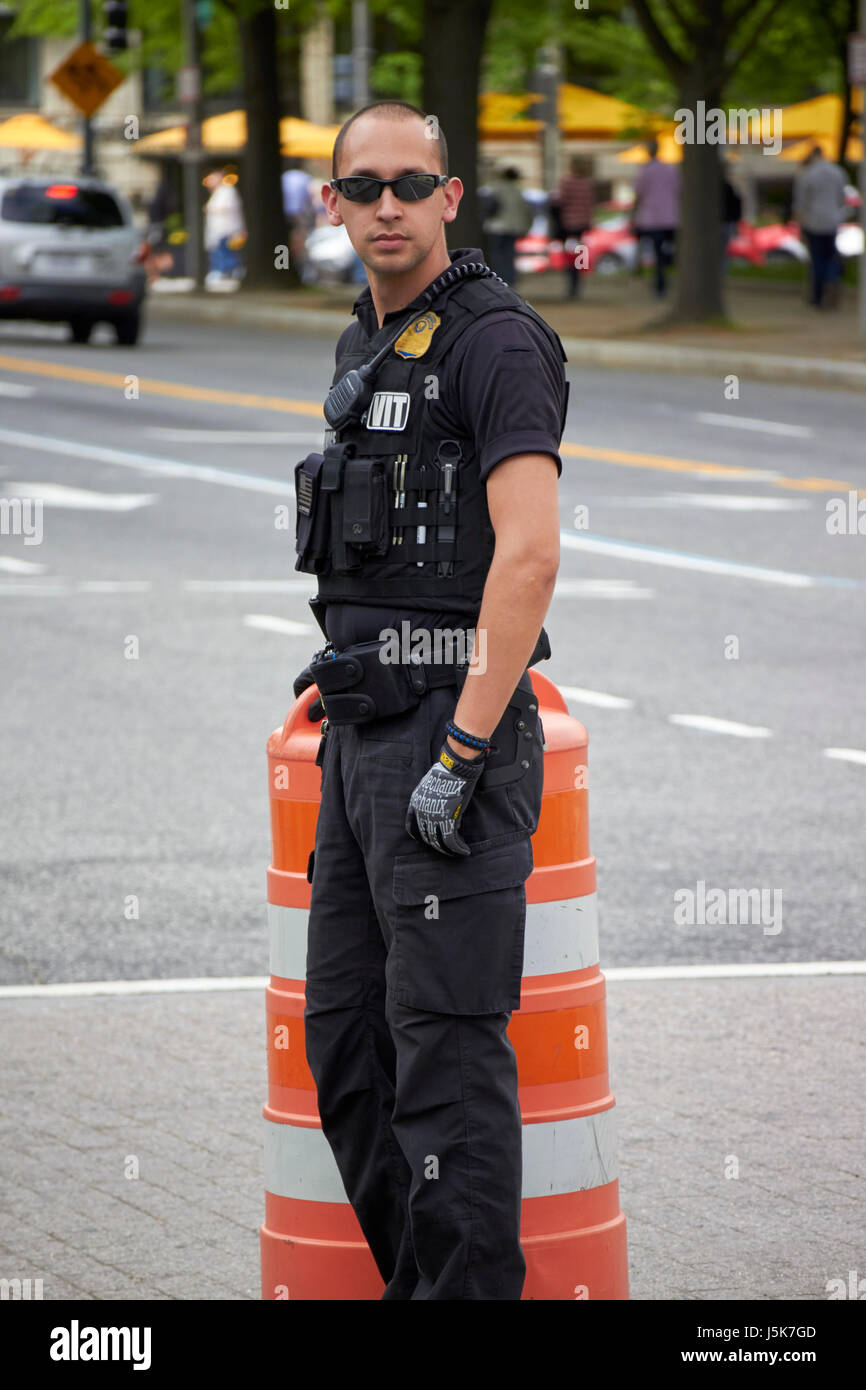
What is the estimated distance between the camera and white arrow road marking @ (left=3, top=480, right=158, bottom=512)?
16578 mm

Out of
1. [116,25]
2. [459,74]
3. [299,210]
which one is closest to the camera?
[459,74]

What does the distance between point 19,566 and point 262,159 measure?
25023 mm

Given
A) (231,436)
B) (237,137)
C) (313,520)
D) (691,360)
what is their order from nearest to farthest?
(313,520) < (231,436) < (691,360) < (237,137)

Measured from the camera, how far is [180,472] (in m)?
18.4

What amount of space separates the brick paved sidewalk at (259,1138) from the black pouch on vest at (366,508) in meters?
1.55

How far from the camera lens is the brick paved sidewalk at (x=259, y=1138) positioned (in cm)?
464

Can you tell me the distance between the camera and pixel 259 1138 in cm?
537

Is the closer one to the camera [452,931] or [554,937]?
[452,931]

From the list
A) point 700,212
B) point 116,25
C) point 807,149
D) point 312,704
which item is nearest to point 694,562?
point 312,704

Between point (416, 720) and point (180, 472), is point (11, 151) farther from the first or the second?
point (416, 720)

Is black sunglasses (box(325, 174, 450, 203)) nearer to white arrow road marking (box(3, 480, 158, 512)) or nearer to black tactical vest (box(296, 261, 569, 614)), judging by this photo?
black tactical vest (box(296, 261, 569, 614))

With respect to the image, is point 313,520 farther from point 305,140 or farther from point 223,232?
point 305,140

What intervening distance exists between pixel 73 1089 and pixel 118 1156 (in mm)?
488
